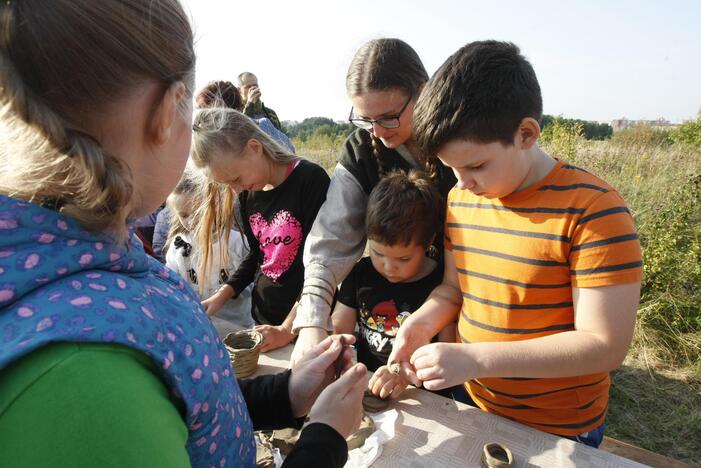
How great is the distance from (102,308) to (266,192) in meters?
2.03

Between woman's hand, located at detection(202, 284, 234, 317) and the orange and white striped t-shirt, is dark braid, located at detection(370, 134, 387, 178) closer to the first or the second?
the orange and white striped t-shirt

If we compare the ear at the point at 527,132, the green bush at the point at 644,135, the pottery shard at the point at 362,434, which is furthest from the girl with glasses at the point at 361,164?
the green bush at the point at 644,135

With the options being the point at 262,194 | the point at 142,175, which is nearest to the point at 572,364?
→ the point at 142,175

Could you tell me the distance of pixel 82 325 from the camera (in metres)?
0.51

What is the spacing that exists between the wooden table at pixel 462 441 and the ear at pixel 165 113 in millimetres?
1142

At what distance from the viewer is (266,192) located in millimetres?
2543

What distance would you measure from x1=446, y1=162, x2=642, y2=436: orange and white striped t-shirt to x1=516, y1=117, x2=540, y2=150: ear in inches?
5.6

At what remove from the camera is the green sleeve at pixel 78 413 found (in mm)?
444

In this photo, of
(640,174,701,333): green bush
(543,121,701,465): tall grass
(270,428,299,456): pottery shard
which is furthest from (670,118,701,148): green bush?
(270,428,299,456): pottery shard

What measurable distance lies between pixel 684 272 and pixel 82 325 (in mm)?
5028

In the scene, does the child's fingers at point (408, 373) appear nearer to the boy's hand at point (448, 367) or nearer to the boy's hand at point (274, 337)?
the boy's hand at point (448, 367)

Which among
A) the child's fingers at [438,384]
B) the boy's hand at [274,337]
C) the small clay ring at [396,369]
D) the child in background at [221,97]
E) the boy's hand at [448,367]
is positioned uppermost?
the child in background at [221,97]

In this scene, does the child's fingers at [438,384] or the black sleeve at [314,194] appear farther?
the black sleeve at [314,194]

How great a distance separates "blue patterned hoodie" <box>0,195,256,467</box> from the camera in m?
0.51
